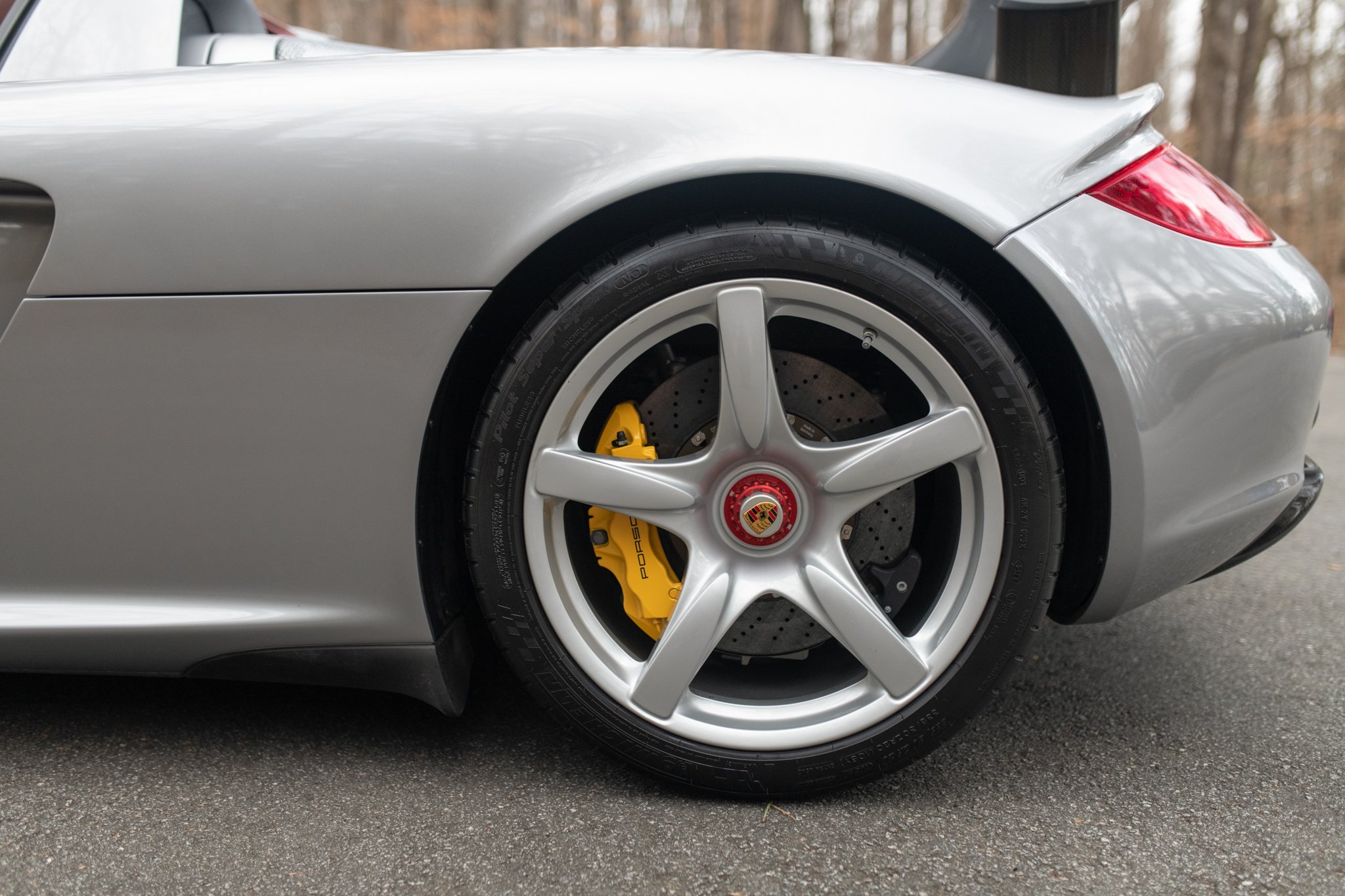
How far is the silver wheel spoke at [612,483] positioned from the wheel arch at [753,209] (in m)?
0.14

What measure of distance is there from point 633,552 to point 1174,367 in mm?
820

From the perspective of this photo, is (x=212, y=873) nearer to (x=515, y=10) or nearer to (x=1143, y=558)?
(x=1143, y=558)

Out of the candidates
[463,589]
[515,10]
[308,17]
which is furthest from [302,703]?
[308,17]

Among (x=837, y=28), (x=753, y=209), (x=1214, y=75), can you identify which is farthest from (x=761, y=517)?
(x=837, y=28)

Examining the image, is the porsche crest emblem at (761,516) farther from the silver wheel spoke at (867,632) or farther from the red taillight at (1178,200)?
the red taillight at (1178,200)

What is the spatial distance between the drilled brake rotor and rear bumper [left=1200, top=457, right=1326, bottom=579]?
1.65 feet

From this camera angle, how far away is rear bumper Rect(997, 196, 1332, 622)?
4.18ft

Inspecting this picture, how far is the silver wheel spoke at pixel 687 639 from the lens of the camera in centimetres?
137

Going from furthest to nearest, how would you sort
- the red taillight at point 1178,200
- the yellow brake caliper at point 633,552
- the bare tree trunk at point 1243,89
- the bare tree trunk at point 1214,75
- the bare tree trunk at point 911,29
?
the bare tree trunk at point 911,29 → the bare tree trunk at point 1214,75 → the bare tree trunk at point 1243,89 → the yellow brake caliper at point 633,552 → the red taillight at point 1178,200

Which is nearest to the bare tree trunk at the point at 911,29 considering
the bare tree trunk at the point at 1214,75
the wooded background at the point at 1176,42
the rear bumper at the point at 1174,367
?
the wooded background at the point at 1176,42

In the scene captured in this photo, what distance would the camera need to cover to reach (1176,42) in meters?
21.0

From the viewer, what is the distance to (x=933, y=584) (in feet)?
4.74

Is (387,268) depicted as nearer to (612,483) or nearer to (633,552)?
(612,483)

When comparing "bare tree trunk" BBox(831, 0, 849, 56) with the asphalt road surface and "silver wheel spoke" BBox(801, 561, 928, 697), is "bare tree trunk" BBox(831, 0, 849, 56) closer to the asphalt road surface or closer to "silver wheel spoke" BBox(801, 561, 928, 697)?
the asphalt road surface
